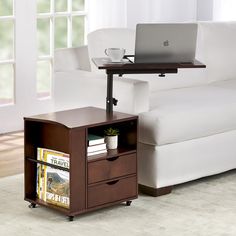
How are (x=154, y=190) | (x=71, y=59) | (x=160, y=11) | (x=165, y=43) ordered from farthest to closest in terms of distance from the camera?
(x=160, y=11) → (x=71, y=59) → (x=154, y=190) → (x=165, y=43)

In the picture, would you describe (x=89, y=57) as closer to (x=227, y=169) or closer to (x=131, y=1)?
(x=227, y=169)

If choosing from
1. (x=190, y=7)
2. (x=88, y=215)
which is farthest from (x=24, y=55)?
(x=88, y=215)

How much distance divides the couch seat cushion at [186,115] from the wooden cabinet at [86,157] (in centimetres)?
13

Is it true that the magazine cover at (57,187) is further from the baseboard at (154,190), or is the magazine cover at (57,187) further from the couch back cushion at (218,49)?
the couch back cushion at (218,49)

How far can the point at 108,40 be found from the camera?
180 inches

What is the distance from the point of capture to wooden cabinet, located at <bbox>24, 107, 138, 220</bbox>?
3623mm

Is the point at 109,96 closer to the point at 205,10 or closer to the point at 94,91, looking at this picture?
the point at 94,91

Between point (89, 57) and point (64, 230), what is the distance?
53.5 inches

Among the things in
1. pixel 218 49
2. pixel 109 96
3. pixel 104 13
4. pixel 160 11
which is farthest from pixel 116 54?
pixel 160 11

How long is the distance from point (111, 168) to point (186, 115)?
0.57 m

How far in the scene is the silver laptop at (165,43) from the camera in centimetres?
390

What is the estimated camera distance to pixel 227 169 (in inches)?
174

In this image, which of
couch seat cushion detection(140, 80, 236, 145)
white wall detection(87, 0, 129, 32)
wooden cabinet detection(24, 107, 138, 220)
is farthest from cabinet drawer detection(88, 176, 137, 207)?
white wall detection(87, 0, 129, 32)

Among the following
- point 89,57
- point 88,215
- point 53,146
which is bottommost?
point 88,215
